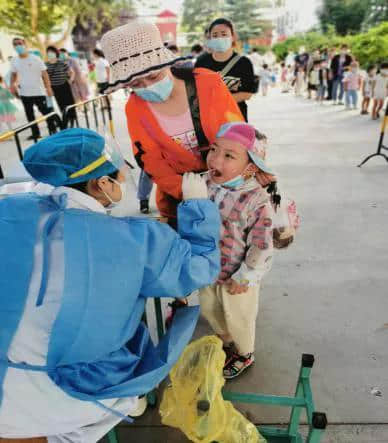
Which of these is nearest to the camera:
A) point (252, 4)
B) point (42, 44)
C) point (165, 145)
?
point (165, 145)

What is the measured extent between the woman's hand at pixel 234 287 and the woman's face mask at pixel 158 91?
0.92 m

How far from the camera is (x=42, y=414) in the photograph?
1033 mm

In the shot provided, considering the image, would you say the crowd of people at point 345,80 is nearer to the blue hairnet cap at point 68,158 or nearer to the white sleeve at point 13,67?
the white sleeve at point 13,67

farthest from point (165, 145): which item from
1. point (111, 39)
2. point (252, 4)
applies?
point (252, 4)

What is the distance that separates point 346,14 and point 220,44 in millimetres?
40766

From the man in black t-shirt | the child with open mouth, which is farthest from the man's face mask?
the child with open mouth

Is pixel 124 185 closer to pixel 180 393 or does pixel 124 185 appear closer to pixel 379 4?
pixel 180 393

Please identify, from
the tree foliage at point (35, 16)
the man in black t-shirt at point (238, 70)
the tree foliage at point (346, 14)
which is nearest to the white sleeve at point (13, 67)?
the man in black t-shirt at point (238, 70)

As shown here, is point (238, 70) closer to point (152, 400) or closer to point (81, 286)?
point (152, 400)

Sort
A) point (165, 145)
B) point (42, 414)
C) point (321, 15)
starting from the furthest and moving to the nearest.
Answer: point (321, 15)
point (165, 145)
point (42, 414)

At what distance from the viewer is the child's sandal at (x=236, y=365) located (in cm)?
199

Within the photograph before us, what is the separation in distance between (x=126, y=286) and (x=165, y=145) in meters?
0.97

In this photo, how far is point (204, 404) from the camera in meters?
1.40

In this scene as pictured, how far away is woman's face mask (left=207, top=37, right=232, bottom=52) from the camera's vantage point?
2846 millimetres
